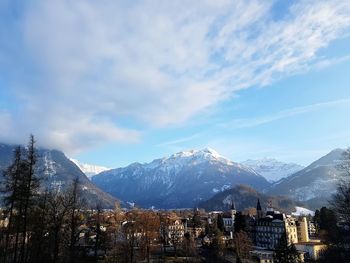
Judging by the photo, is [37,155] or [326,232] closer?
[37,155]

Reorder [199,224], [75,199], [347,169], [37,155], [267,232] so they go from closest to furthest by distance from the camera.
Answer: [37,155] → [347,169] → [75,199] → [267,232] → [199,224]

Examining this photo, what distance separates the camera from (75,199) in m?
49.6

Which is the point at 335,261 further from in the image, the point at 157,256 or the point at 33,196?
the point at 33,196

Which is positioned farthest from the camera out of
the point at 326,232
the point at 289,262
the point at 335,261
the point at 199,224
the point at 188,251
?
the point at 199,224

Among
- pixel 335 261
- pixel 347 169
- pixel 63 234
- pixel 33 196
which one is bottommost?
pixel 335 261

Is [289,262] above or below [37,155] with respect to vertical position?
below

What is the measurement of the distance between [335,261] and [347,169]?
56.5 metres

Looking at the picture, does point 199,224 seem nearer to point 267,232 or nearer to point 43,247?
point 267,232

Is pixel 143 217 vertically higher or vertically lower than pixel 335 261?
higher

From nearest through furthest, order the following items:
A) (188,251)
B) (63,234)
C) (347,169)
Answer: (347,169)
(63,234)
(188,251)

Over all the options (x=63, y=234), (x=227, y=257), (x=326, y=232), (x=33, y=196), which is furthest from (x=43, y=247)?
(x=326, y=232)

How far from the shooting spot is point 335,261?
89000mm

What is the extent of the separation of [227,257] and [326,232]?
3105cm

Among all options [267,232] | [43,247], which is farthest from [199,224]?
[43,247]
